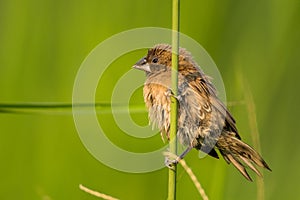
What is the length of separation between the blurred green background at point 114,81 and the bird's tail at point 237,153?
0.04 m

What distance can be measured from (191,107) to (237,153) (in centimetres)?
19

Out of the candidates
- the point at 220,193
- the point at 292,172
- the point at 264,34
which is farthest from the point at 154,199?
the point at 264,34

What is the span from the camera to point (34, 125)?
2371 mm

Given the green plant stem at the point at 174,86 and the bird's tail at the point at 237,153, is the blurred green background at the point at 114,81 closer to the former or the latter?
the bird's tail at the point at 237,153

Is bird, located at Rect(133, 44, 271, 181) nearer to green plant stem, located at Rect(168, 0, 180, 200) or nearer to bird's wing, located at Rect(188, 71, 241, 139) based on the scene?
bird's wing, located at Rect(188, 71, 241, 139)

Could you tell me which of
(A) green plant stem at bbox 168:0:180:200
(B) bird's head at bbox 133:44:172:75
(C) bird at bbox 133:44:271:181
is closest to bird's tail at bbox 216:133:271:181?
(C) bird at bbox 133:44:271:181

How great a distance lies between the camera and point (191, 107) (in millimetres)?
2271

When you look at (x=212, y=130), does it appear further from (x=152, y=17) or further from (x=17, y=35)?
(x=17, y=35)

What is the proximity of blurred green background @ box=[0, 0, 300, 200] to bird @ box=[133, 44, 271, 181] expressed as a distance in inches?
2.3

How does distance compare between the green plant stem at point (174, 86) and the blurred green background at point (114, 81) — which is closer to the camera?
the green plant stem at point (174, 86)

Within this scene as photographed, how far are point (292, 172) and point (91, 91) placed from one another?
0.67m

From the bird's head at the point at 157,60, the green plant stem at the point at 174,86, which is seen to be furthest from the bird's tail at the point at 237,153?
the green plant stem at the point at 174,86

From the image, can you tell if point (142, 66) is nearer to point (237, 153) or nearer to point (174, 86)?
point (237, 153)

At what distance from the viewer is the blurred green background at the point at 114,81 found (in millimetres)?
2244
